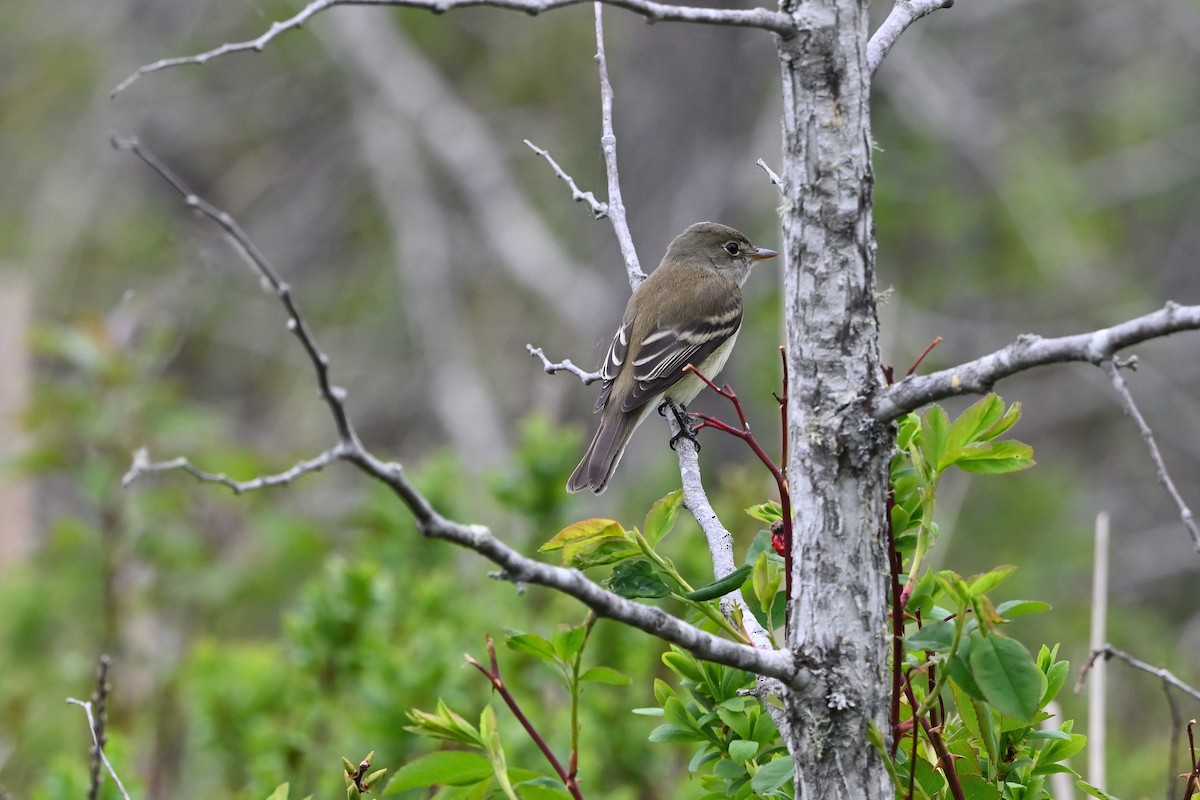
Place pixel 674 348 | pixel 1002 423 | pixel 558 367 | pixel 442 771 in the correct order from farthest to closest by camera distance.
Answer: pixel 674 348
pixel 558 367
pixel 1002 423
pixel 442 771

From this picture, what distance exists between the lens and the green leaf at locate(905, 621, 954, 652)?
6.34 ft

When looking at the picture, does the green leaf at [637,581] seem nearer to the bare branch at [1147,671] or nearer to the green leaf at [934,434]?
the green leaf at [934,434]

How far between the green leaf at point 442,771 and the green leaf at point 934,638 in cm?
67

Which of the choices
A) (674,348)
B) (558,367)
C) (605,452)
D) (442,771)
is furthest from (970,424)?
(674,348)

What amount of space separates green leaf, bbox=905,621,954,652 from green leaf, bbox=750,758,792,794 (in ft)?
0.89

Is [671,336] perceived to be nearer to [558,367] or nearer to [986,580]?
[558,367]

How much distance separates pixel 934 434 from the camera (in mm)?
2027

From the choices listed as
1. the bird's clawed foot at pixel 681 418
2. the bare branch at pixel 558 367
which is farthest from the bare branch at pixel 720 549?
the bird's clawed foot at pixel 681 418

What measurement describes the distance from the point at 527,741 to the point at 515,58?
9956mm

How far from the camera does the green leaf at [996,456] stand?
6.61ft

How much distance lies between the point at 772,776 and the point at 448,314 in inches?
382

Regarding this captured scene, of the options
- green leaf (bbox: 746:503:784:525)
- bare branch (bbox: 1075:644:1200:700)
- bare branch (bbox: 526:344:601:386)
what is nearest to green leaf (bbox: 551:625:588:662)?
green leaf (bbox: 746:503:784:525)

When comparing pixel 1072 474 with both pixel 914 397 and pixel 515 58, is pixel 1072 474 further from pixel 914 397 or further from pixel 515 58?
pixel 914 397

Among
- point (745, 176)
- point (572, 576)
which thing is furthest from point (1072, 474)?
point (572, 576)
